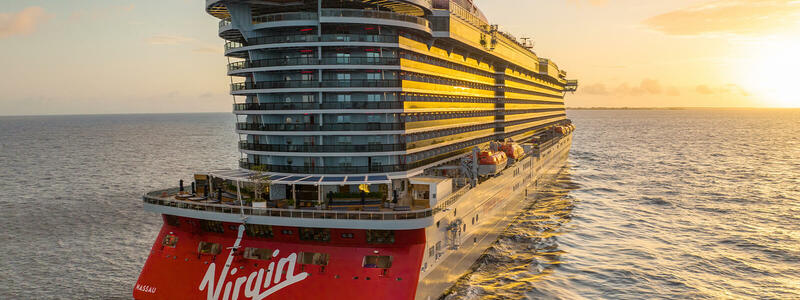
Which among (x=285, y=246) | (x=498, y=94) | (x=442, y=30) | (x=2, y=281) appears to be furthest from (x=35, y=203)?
(x=498, y=94)

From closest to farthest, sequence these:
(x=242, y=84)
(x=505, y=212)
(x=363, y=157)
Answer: (x=363, y=157), (x=242, y=84), (x=505, y=212)

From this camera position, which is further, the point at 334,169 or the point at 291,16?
the point at 291,16

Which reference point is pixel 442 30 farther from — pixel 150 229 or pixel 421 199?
pixel 150 229

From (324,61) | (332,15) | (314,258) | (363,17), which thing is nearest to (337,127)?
(324,61)

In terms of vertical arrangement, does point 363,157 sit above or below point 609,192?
above

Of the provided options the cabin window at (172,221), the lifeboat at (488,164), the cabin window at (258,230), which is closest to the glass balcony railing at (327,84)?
the cabin window at (258,230)

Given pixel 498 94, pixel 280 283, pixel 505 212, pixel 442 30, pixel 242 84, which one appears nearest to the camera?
pixel 280 283

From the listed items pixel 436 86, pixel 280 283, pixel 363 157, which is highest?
pixel 436 86

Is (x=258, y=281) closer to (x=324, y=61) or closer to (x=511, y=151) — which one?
(x=324, y=61)
